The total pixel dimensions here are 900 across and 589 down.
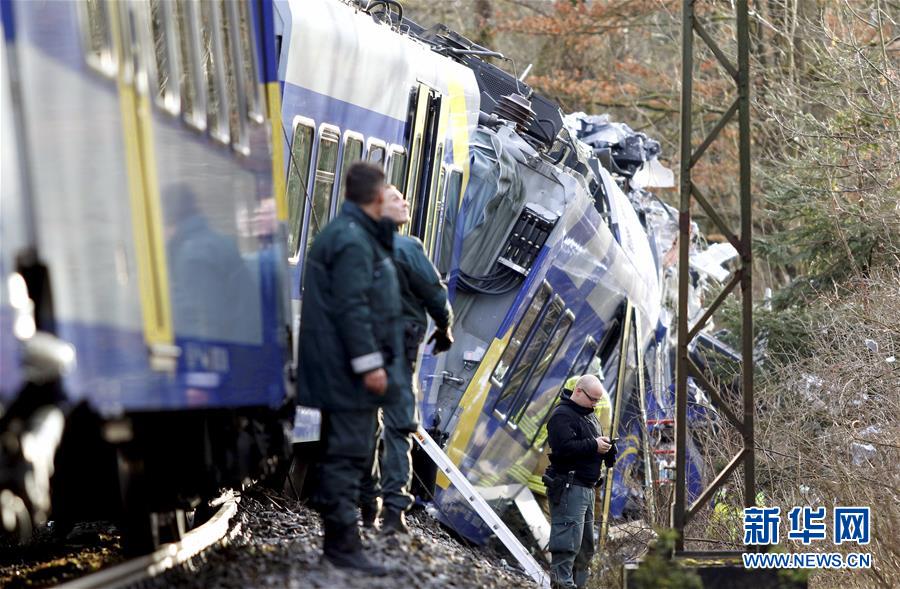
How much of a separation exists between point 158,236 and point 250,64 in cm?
234

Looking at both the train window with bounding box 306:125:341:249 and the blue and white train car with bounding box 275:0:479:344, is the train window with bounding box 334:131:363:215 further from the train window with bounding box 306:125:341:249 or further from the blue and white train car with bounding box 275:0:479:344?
the train window with bounding box 306:125:341:249

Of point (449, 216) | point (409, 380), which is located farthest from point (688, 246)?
point (449, 216)

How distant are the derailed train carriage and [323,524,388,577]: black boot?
273 cm

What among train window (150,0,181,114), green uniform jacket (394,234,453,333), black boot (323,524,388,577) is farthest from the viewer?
green uniform jacket (394,234,453,333)

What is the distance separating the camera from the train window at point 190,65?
6.70 metres

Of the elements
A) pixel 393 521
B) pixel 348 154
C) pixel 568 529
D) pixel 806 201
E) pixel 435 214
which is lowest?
pixel 568 529

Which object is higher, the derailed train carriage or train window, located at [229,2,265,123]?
train window, located at [229,2,265,123]

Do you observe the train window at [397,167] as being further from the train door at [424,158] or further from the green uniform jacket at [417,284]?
the green uniform jacket at [417,284]

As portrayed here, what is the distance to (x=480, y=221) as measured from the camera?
14.0m

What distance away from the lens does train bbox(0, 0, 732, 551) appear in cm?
490

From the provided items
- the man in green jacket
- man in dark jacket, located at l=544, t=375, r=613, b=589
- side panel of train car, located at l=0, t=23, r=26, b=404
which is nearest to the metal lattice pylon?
the man in green jacket

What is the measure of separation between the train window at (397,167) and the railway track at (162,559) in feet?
10.3

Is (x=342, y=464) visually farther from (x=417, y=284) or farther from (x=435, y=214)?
(x=435, y=214)

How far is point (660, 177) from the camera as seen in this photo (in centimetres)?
2577
